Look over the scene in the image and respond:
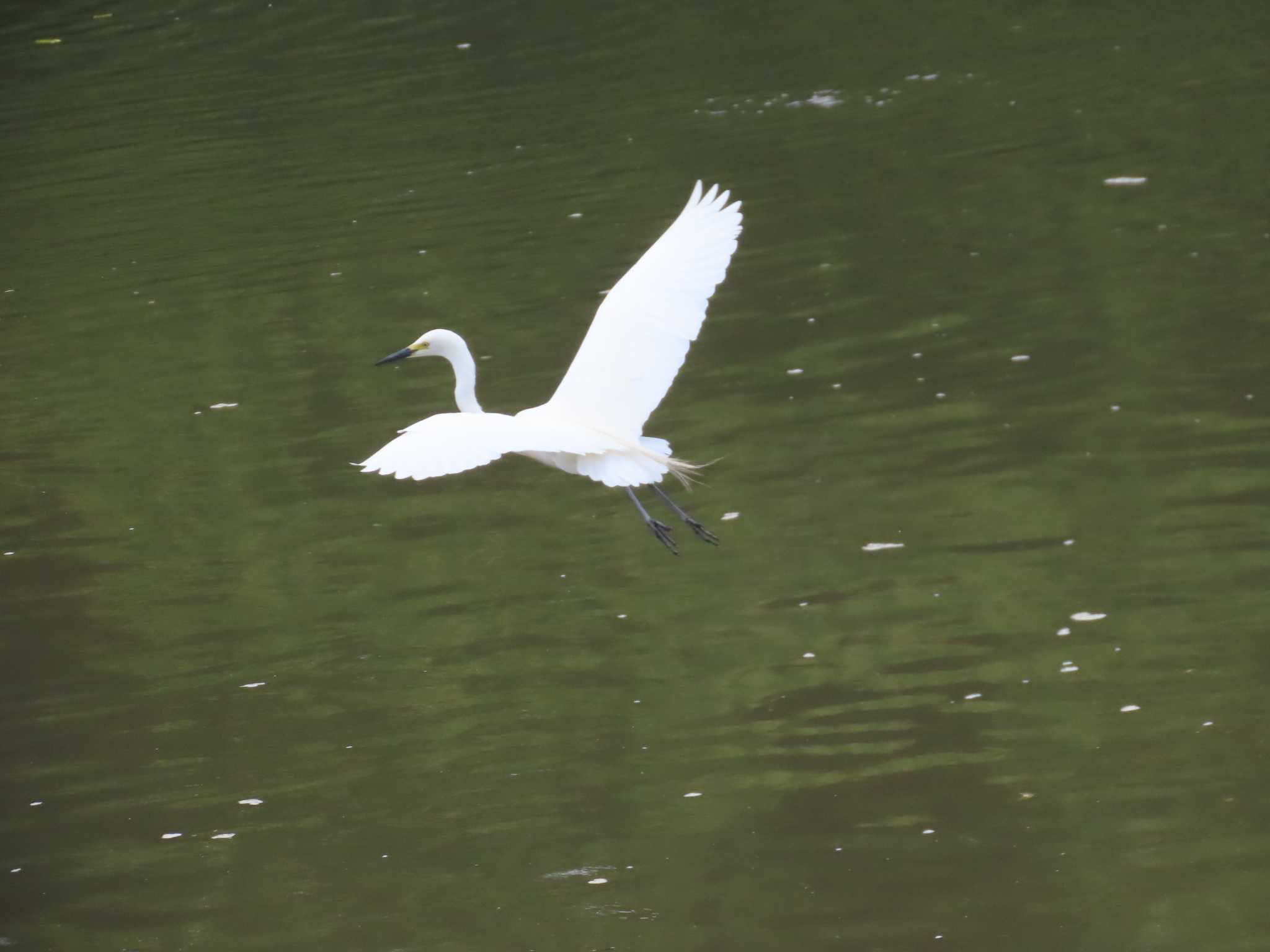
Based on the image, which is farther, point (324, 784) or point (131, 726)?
point (131, 726)

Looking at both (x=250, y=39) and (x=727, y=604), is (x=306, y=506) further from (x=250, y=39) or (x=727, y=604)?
(x=250, y=39)

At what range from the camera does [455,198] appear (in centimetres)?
1155

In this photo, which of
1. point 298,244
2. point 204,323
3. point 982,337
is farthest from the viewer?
point 298,244

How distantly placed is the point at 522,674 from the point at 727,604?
722mm

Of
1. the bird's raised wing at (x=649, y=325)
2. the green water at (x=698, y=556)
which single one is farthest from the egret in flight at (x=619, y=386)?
the green water at (x=698, y=556)

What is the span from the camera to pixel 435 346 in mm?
5422

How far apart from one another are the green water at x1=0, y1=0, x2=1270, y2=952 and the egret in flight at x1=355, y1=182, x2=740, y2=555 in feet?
2.57

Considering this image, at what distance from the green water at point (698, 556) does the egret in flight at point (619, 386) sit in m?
0.78

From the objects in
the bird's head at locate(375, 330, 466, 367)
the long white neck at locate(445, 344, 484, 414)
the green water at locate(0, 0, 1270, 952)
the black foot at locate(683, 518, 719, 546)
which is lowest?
the green water at locate(0, 0, 1270, 952)

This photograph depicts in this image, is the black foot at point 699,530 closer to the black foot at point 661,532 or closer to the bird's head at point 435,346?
the black foot at point 661,532

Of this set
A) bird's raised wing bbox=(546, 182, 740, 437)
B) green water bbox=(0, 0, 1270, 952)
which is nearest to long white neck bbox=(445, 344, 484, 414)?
bird's raised wing bbox=(546, 182, 740, 437)

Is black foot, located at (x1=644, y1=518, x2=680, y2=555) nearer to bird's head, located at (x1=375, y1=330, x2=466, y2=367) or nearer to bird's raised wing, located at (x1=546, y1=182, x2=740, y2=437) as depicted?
bird's raised wing, located at (x1=546, y1=182, x2=740, y2=437)

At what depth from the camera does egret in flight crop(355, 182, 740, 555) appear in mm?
4352

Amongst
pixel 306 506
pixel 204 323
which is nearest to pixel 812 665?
pixel 306 506
